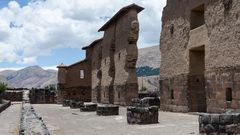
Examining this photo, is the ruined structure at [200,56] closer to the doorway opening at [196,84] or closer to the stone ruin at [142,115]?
the doorway opening at [196,84]

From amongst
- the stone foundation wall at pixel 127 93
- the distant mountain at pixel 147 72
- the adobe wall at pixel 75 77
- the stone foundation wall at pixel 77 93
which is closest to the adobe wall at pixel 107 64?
the stone foundation wall at pixel 127 93

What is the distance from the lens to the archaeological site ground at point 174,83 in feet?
43.0

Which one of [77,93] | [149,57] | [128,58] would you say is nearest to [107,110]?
[128,58]

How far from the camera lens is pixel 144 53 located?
151250 mm

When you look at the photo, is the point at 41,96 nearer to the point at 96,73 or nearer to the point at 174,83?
the point at 96,73

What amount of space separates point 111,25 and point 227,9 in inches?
750

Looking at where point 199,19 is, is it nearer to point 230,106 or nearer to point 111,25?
point 230,106

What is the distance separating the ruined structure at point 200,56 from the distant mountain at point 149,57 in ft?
352

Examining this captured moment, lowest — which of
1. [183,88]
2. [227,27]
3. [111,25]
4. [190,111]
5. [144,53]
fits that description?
[190,111]

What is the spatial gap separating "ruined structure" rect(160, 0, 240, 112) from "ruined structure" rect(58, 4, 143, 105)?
508 centimetres

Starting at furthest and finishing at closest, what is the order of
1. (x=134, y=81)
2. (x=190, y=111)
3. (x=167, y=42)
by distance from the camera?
(x=134, y=81), (x=167, y=42), (x=190, y=111)

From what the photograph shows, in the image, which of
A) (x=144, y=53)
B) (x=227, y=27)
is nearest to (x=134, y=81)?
(x=227, y=27)

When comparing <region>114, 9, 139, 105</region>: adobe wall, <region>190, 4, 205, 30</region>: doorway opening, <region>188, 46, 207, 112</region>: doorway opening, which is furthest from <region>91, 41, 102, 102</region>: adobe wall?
<region>190, 4, 205, 30</region>: doorway opening

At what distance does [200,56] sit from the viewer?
66.3 ft
